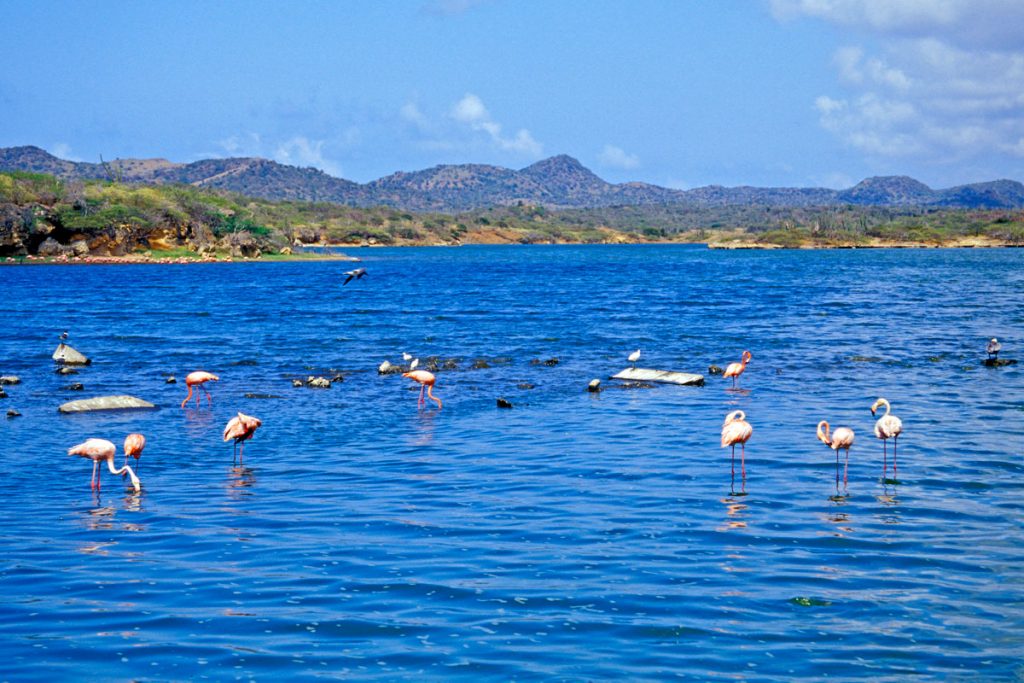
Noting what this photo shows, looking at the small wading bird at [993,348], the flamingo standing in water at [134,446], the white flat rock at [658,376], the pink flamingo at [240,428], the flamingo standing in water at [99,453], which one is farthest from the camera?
the small wading bird at [993,348]

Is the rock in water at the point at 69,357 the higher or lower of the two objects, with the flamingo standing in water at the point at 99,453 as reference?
higher

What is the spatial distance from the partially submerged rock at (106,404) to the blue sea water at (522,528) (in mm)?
953

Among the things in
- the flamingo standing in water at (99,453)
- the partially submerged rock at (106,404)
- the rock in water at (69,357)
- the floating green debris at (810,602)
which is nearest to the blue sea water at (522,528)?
the floating green debris at (810,602)

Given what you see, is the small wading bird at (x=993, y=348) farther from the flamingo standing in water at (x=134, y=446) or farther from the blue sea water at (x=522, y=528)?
the flamingo standing in water at (x=134, y=446)

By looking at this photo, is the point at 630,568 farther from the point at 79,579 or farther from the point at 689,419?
the point at 689,419

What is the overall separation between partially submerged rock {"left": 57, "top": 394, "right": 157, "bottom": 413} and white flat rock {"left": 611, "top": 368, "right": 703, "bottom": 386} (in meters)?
12.8

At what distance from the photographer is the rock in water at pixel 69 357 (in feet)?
108

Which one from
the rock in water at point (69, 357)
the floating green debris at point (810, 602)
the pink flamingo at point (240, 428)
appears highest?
the rock in water at point (69, 357)

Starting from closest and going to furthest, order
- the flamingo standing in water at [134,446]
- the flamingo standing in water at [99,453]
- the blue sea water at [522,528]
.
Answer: the blue sea water at [522,528] < the flamingo standing in water at [99,453] < the flamingo standing in water at [134,446]

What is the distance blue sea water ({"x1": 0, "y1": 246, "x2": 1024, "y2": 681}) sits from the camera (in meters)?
9.94

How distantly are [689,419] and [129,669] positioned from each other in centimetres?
1533

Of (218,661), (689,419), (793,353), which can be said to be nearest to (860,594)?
(218,661)

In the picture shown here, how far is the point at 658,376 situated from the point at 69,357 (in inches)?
754

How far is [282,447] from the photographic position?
1997 centimetres
